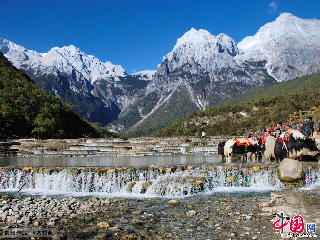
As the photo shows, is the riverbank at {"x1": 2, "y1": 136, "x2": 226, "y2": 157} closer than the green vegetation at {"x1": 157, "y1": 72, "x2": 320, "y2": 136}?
Yes

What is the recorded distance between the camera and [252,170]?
627 inches

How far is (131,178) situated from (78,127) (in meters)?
97.2

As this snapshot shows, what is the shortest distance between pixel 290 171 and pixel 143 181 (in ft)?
30.2

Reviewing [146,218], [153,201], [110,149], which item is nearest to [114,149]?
[110,149]

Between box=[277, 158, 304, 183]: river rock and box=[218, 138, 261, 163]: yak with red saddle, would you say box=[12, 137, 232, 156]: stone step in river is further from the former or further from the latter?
box=[277, 158, 304, 183]: river rock

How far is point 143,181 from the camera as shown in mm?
16312

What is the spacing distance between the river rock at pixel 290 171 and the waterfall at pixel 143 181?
62 centimetres

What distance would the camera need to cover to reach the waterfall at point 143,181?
47.9 feet

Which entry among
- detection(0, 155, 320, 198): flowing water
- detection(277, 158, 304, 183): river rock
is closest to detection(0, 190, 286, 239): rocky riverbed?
detection(0, 155, 320, 198): flowing water

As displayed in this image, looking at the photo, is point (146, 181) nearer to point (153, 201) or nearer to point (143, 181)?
point (143, 181)

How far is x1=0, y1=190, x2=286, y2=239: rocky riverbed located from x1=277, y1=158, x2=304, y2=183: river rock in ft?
9.58

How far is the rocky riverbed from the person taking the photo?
7.84 m

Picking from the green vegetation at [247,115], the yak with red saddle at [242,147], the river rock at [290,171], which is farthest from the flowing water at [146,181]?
the green vegetation at [247,115]

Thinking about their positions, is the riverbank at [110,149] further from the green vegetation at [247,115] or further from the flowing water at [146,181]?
the green vegetation at [247,115]
